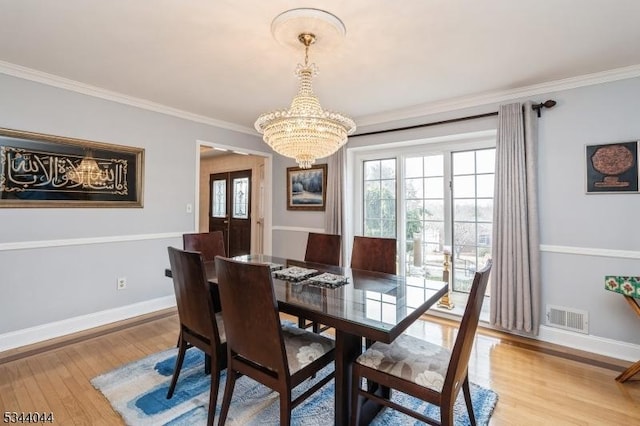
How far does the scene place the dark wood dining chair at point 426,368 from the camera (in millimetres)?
1366

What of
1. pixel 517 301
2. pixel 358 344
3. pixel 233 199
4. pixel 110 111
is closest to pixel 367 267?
pixel 358 344

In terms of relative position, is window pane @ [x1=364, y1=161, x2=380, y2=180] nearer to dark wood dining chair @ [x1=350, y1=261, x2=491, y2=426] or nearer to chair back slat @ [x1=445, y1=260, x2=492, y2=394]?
dark wood dining chair @ [x1=350, y1=261, x2=491, y2=426]

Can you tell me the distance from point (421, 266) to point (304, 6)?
2.94 meters

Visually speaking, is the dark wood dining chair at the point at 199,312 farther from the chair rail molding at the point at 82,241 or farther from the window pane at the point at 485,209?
the window pane at the point at 485,209

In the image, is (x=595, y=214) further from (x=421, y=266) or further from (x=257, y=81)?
(x=257, y=81)

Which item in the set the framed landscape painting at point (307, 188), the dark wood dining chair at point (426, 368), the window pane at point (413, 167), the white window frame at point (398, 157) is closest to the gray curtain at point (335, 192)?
the white window frame at point (398, 157)

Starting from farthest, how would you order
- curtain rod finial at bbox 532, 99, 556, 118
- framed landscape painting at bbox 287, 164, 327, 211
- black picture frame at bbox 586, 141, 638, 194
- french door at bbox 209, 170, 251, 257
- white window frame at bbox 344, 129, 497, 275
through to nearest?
french door at bbox 209, 170, 251, 257
framed landscape painting at bbox 287, 164, 327, 211
white window frame at bbox 344, 129, 497, 275
curtain rod finial at bbox 532, 99, 556, 118
black picture frame at bbox 586, 141, 638, 194

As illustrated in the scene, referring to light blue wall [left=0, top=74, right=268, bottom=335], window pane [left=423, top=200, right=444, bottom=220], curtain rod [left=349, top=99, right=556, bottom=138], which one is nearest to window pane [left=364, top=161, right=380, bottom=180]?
curtain rod [left=349, top=99, right=556, bottom=138]

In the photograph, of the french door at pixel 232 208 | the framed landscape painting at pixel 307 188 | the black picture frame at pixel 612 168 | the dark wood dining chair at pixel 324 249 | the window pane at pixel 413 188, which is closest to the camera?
the black picture frame at pixel 612 168

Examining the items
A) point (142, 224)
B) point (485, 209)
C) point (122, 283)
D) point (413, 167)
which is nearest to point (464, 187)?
point (485, 209)

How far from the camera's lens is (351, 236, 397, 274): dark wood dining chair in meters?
2.65

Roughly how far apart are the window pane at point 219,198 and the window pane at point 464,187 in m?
4.43

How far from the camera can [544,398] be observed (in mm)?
2018

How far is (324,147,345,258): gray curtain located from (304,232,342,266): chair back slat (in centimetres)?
101
